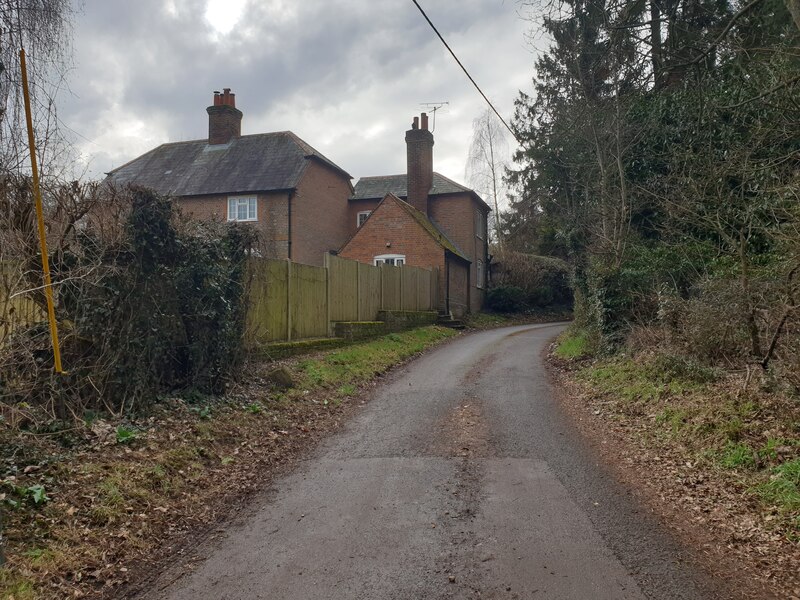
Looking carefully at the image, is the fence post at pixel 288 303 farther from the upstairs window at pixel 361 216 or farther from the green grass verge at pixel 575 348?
the upstairs window at pixel 361 216

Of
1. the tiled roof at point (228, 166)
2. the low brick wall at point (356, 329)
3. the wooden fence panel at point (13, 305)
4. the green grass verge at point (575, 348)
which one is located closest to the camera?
the wooden fence panel at point (13, 305)

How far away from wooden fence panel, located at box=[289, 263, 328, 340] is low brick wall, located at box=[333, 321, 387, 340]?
0.65m

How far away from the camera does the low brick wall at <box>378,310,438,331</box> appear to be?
65.8ft

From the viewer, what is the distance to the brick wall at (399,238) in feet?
89.8

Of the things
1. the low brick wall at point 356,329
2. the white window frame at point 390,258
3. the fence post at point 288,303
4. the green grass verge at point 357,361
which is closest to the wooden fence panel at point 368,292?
the low brick wall at point 356,329

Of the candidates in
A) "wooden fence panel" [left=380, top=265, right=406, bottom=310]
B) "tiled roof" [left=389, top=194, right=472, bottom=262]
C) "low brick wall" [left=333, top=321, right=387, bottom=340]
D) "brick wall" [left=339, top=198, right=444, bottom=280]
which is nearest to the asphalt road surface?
"low brick wall" [left=333, top=321, right=387, bottom=340]

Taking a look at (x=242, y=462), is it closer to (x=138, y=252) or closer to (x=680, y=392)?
(x=138, y=252)

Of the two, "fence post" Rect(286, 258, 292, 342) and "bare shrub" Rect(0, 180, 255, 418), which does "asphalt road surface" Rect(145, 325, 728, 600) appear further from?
"fence post" Rect(286, 258, 292, 342)

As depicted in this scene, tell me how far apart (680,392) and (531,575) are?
565cm

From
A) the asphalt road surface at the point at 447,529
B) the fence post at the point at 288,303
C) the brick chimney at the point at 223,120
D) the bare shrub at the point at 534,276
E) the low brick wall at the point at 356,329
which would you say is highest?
the brick chimney at the point at 223,120

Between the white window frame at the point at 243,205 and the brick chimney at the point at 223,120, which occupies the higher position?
the brick chimney at the point at 223,120

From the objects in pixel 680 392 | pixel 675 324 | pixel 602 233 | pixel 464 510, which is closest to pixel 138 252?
pixel 464 510

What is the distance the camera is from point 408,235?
27438mm

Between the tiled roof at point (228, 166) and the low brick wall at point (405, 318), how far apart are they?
9.13 m
